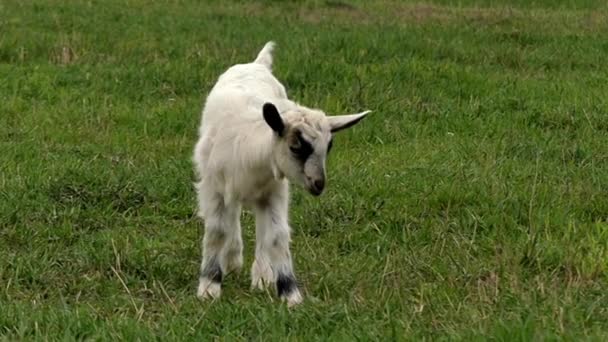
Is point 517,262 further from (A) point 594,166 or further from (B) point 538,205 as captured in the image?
(A) point 594,166

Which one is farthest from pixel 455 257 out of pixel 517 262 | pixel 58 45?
pixel 58 45

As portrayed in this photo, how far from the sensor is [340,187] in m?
8.22

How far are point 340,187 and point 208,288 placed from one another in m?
2.44

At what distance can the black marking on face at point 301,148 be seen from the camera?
5.24 m

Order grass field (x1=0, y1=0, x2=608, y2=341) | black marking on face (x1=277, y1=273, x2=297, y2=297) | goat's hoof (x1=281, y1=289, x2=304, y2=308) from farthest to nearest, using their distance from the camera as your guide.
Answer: black marking on face (x1=277, y1=273, x2=297, y2=297) → goat's hoof (x1=281, y1=289, x2=304, y2=308) → grass field (x1=0, y1=0, x2=608, y2=341)

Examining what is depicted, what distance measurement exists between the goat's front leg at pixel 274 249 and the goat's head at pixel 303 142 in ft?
1.82

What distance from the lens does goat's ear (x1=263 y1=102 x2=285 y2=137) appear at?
5.25 meters

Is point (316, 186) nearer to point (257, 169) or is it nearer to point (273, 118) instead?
point (273, 118)

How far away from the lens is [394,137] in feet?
32.8

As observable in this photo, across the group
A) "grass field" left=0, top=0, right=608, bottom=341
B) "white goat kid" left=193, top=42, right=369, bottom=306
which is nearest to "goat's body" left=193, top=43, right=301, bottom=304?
"white goat kid" left=193, top=42, right=369, bottom=306

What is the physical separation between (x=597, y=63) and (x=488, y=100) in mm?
3474

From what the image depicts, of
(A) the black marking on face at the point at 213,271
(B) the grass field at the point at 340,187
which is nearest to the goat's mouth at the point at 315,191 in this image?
(B) the grass field at the point at 340,187

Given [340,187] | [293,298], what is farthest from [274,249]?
[340,187]

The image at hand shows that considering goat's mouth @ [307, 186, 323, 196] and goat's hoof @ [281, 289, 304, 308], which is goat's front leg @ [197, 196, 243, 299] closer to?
goat's hoof @ [281, 289, 304, 308]
